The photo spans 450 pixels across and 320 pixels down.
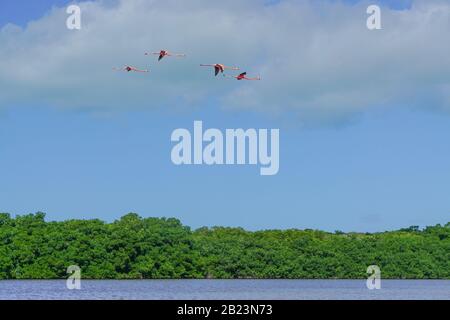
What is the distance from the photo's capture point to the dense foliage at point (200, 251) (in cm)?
6494

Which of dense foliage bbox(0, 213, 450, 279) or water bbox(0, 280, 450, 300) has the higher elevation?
dense foliage bbox(0, 213, 450, 279)

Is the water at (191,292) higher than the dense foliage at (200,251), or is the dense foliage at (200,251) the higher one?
the dense foliage at (200,251)

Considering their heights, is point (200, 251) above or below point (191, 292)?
above

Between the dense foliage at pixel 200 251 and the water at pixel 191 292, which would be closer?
the water at pixel 191 292

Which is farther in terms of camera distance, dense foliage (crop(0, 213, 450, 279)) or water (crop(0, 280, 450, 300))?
dense foliage (crop(0, 213, 450, 279))

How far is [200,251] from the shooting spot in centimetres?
7044

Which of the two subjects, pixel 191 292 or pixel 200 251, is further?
pixel 200 251

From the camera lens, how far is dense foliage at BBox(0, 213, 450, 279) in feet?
213
